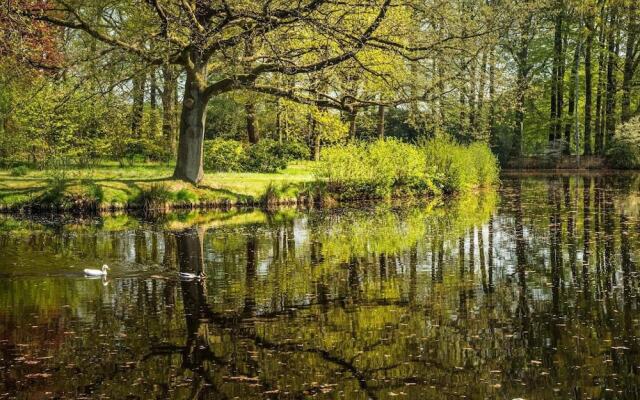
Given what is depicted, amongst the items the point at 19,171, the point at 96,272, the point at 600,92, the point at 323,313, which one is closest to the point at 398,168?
the point at 19,171

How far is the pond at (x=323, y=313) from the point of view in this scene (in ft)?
22.5

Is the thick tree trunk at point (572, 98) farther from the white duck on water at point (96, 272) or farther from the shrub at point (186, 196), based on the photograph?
the white duck on water at point (96, 272)

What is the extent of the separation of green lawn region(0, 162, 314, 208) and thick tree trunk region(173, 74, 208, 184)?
0.52 m

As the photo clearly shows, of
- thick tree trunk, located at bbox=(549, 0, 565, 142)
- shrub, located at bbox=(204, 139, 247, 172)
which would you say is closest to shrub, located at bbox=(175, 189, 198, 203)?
shrub, located at bbox=(204, 139, 247, 172)

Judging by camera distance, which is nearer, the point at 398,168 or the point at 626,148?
the point at 398,168

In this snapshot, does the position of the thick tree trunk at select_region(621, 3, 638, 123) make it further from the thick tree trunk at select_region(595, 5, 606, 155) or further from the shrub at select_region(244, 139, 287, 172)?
the shrub at select_region(244, 139, 287, 172)

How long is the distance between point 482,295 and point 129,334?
5.13m

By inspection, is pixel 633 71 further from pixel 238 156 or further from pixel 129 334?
pixel 129 334

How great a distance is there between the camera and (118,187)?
23938 millimetres

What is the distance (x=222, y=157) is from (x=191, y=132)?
698cm

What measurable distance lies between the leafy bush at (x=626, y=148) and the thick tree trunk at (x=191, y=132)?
28.6 metres

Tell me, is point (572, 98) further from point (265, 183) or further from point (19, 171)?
point (19, 171)

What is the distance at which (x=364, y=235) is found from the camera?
1766 centimetres

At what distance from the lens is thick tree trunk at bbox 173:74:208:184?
2478cm
